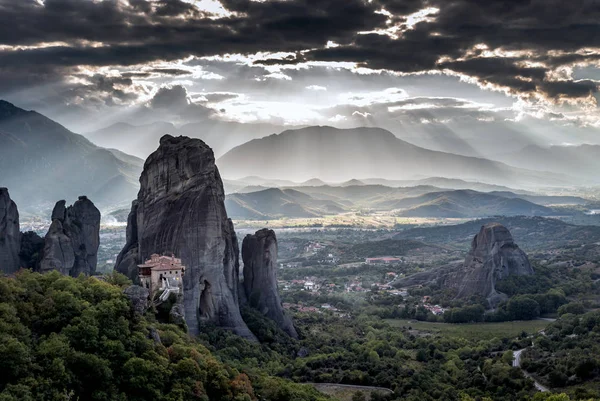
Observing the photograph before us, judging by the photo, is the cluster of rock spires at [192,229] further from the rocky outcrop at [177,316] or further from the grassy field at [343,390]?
the grassy field at [343,390]

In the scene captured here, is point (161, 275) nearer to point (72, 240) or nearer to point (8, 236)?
point (8, 236)

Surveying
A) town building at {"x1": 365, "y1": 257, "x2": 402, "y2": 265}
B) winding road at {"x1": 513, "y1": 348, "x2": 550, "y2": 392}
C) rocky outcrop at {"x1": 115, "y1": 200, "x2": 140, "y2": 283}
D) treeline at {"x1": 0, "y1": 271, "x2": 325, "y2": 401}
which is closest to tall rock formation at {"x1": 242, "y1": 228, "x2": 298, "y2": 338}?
Answer: rocky outcrop at {"x1": 115, "y1": 200, "x2": 140, "y2": 283}

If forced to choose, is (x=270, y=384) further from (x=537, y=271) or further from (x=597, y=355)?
(x=537, y=271)

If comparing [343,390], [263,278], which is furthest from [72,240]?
[343,390]

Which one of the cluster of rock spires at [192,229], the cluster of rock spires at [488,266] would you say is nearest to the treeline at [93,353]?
the cluster of rock spires at [192,229]

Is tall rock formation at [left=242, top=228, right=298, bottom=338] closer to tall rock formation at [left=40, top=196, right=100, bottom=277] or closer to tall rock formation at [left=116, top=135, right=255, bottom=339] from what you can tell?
tall rock formation at [left=116, top=135, right=255, bottom=339]
